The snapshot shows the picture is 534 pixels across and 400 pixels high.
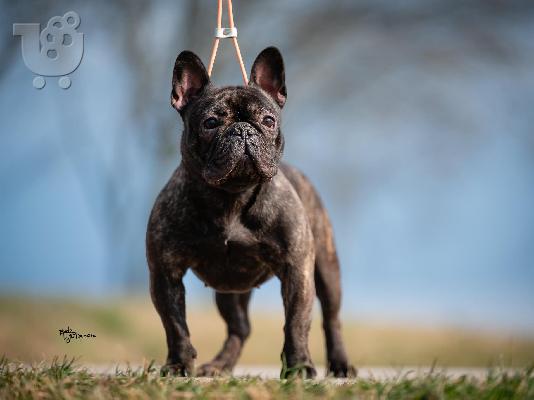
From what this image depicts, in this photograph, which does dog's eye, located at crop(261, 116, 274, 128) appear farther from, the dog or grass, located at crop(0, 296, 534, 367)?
grass, located at crop(0, 296, 534, 367)

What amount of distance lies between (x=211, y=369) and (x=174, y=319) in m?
1.00

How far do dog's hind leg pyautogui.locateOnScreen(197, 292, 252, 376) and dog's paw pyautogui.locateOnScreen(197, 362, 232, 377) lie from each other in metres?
0.03

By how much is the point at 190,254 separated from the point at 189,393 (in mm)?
1143

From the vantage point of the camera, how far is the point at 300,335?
3.89 m

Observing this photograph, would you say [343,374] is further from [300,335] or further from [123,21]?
[123,21]

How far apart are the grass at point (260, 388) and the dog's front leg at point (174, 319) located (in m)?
0.44

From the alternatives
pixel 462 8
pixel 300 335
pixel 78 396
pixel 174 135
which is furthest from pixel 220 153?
pixel 462 8

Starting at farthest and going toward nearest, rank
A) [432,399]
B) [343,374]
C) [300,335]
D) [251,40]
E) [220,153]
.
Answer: [251,40] → [343,374] → [300,335] → [220,153] → [432,399]

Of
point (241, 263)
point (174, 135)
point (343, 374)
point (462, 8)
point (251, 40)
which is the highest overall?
point (462, 8)

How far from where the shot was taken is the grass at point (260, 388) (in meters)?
2.96

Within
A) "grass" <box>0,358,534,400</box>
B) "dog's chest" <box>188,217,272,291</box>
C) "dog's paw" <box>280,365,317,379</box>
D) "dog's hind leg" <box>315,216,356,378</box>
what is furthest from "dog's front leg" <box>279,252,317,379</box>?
"dog's hind leg" <box>315,216,356,378</box>

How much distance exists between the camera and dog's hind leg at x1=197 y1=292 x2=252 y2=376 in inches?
199

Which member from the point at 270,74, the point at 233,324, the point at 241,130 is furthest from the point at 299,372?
the point at 270,74

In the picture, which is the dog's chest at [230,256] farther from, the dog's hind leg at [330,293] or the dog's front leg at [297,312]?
the dog's hind leg at [330,293]
